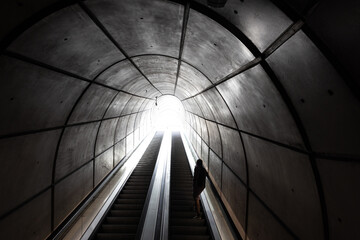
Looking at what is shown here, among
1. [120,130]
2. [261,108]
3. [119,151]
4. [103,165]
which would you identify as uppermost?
[120,130]

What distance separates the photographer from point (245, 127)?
4438 millimetres

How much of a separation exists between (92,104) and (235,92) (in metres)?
4.04

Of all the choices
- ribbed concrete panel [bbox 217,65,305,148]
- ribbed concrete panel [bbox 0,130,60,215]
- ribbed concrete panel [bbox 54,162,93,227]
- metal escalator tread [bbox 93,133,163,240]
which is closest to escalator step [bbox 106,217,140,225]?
metal escalator tread [bbox 93,133,163,240]

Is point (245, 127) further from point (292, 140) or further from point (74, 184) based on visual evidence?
point (74, 184)

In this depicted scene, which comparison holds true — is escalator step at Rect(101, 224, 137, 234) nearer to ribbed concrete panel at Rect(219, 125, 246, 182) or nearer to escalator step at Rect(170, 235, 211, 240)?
escalator step at Rect(170, 235, 211, 240)

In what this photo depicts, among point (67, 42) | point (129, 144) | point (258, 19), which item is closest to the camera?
point (258, 19)

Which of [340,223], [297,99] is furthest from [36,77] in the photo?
[340,223]

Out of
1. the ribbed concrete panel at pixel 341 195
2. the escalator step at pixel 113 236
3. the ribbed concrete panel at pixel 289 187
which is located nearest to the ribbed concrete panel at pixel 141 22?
the ribbed concrete panel at pixel 289 187

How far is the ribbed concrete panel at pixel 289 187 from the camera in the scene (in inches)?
101

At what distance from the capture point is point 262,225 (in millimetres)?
4055

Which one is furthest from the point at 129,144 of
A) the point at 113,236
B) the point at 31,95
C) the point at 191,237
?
the point at 31,95

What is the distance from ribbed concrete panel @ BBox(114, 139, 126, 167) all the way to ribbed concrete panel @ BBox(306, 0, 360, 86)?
33.2 ft

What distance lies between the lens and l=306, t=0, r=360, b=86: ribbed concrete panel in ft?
4.78

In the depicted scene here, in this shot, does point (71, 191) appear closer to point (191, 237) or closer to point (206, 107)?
point (191, 237)
